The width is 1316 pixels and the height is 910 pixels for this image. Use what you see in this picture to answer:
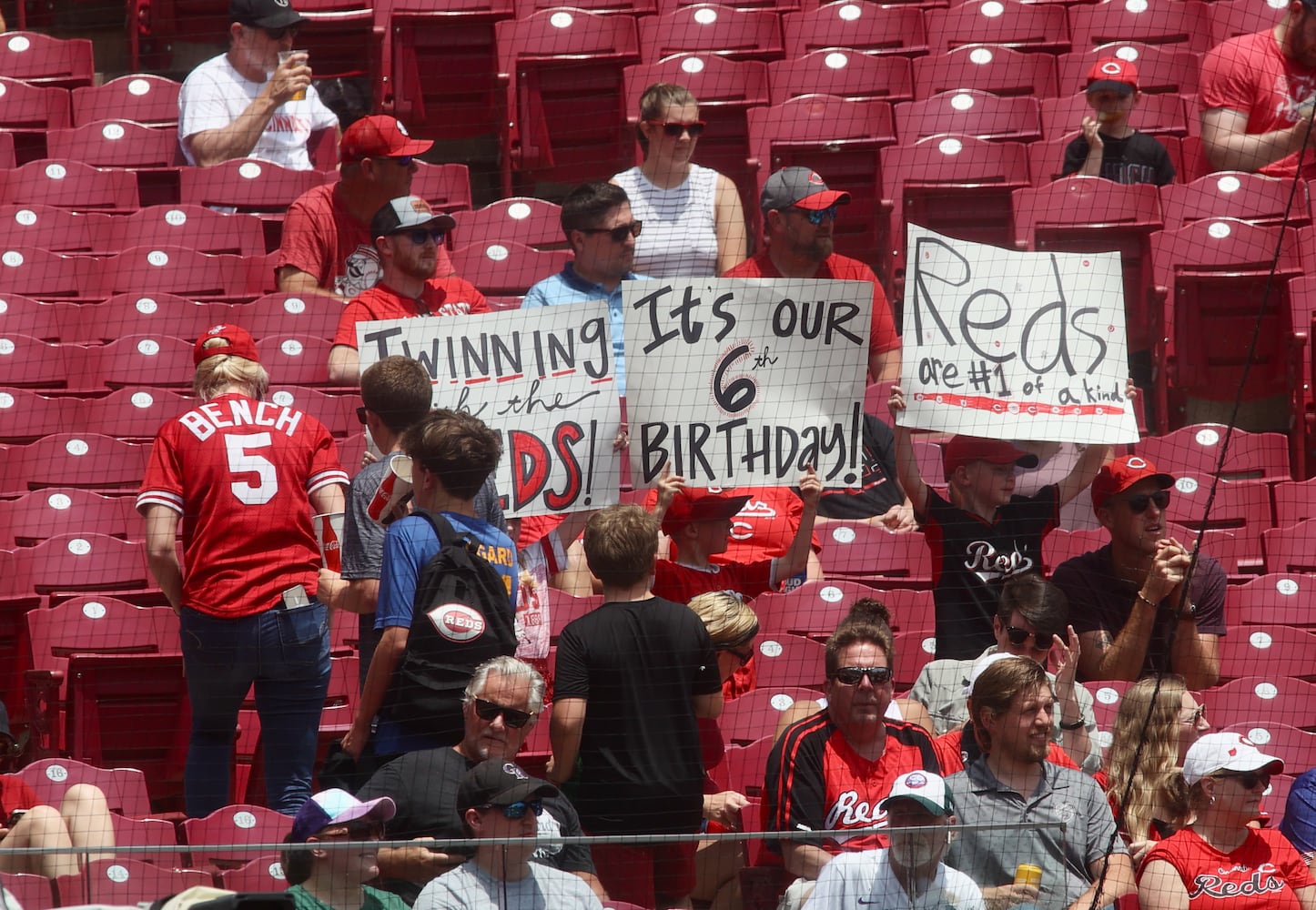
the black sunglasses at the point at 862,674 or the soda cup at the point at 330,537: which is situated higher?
the soda cup at the point at 330,537

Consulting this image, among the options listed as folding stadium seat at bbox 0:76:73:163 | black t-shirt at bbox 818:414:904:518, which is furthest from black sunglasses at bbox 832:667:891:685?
folding stadium seat at bbox 0:76:73:163

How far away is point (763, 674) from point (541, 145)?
128 inches

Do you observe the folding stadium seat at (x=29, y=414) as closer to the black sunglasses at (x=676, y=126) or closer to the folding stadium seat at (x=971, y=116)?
the black sunglasses at (x=676, y=126)

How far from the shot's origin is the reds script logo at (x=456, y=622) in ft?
14.2

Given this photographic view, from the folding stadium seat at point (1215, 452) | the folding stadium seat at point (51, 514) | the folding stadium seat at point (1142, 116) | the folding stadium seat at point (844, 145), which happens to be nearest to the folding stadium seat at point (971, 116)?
the folding stadium seat at point (1142, 116)

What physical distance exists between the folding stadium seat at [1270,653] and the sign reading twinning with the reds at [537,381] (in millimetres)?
1847

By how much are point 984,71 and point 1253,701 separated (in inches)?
144

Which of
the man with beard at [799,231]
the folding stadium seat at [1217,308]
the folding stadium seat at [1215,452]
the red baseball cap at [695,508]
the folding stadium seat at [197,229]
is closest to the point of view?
the red baseball cap at [695,508]

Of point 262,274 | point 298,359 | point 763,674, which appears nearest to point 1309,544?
point 763,674

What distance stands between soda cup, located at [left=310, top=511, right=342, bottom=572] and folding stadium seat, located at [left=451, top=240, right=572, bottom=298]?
223 cm

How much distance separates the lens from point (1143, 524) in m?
5.39

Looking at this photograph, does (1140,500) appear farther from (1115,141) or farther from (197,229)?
(197,229)

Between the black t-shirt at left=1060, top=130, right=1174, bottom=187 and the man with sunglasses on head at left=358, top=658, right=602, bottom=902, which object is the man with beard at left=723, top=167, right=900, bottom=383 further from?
the man with sunglasses on head at left=358, top=658, right=602, bottom=902

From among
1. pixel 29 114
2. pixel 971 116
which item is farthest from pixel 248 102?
pixel 971 116
